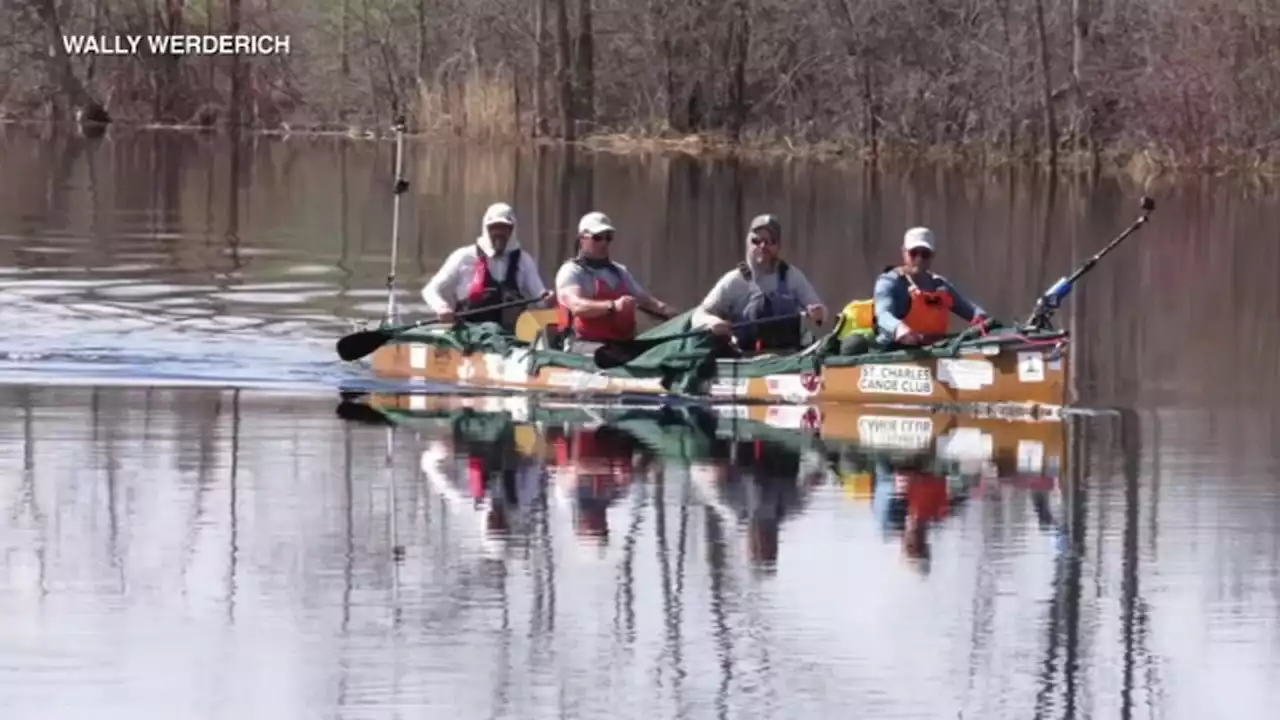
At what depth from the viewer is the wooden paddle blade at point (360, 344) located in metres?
19.3

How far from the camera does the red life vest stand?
A: 19047 mm

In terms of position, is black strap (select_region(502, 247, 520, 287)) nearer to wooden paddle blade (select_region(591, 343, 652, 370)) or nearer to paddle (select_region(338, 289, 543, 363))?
paddle (select_region(338, 289, 543, 363))

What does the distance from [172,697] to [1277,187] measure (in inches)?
1387

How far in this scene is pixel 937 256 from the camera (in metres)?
29.7

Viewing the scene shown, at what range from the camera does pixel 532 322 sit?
18.5 meters

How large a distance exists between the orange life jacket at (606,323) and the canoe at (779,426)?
605 mm

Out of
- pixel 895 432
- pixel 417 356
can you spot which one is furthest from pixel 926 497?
pixel 417 356

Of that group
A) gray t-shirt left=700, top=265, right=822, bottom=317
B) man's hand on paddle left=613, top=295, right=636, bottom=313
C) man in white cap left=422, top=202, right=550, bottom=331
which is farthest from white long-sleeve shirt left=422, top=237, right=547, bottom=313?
gray t-shirt left=700, top=265, right=822, bottom=317

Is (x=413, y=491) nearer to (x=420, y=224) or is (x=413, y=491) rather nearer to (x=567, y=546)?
(x=567, y=546)

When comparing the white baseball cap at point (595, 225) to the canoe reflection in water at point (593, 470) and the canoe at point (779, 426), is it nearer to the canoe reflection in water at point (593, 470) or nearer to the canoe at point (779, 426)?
the canoe at point (779, 426)

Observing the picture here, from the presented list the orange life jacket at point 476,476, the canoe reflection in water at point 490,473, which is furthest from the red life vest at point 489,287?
the orange life jacket at point 476,476

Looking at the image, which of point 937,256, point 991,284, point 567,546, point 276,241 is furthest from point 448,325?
point 276,241

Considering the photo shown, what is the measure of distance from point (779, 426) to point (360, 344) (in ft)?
13.1

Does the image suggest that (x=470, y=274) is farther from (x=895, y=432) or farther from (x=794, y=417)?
(x=895, y=432)
